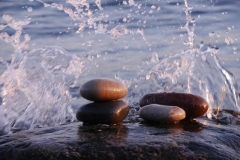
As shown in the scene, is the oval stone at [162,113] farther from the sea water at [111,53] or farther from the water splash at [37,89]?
the water splash at [37,89]

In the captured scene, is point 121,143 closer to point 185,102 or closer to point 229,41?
point 185,102

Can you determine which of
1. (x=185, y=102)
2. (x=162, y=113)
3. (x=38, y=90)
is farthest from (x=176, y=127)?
(x=38, y=90)

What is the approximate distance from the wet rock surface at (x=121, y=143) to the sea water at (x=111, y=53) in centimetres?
124

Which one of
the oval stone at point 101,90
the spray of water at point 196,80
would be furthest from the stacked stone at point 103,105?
the spray of water at point 196,80

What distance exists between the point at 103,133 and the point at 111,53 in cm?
460

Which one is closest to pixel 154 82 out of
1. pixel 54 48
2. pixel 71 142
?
pixel 54 48

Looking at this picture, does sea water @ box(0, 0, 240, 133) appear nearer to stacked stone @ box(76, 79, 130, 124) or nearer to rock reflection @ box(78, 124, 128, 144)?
stacked stone @ box(76, 79, 130, 124)

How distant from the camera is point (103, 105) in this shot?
4.52m

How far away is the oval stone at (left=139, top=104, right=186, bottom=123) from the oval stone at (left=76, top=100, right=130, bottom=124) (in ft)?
0.57

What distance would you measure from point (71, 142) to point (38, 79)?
2379 mm

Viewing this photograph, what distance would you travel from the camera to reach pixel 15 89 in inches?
233

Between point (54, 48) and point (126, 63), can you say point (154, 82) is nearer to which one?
point (54, 48)

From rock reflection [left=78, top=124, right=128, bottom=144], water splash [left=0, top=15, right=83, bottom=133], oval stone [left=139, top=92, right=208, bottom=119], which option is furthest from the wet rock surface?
water splash [left=0, top=15, right=83, bottom=133]

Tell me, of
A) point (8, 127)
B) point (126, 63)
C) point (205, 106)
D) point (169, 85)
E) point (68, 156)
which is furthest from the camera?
point (126, 63)
